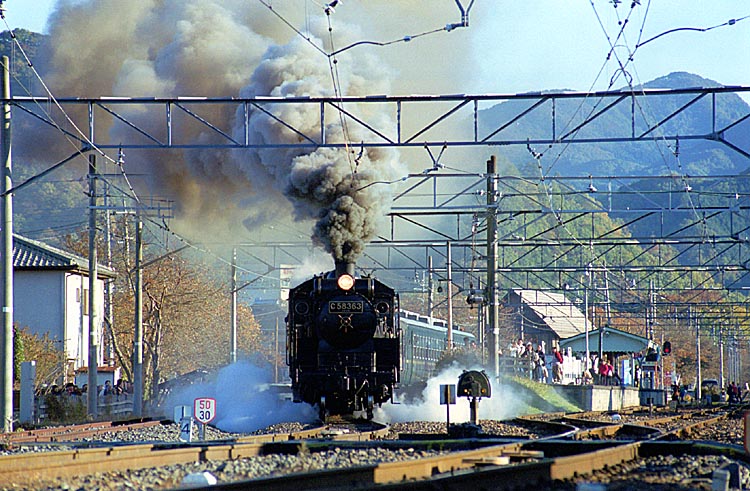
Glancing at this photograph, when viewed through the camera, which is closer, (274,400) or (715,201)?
(274,400)

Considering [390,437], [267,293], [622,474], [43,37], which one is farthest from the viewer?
[267,293]

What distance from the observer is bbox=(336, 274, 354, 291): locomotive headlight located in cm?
2189

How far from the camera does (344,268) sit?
23219mm

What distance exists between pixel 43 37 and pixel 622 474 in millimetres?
21431

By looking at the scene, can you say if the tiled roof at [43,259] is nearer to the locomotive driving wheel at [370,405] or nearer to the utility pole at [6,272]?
the utility pole at [6,272]

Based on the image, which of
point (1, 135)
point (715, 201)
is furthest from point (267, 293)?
point (1, 135)

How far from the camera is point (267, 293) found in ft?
389

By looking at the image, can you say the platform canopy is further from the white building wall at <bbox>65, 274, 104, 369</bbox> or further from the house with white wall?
the house with white wall

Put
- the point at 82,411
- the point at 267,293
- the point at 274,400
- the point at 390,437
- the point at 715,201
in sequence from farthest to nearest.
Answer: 1. the point at 715,201
2. the point at 267,293
3. the point at 82,411
4. the point at 274,400
5. the point at 390,437

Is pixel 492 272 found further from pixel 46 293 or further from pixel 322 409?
pixel 46 293

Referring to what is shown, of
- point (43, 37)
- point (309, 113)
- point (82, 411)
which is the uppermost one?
point (43, 37)

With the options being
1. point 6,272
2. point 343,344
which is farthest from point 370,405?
point 6,272

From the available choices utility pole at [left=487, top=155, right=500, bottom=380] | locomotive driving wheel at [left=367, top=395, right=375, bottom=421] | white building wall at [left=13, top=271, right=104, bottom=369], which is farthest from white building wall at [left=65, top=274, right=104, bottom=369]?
locomotive driving wheel at [left=367, top=395, right=375, bottom=421]

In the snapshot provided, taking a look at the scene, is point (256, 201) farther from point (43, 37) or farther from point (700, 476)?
point (700, 476)
